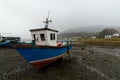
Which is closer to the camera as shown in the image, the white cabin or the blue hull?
the blue hull

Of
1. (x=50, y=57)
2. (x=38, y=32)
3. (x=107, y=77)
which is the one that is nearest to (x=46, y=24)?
(x=38, y=32)

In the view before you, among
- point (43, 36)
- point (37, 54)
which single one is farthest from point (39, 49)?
point (43, 36)

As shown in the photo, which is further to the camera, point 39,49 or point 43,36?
point 43,36

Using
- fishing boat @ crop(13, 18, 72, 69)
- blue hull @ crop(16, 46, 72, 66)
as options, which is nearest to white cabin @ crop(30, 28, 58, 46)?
fishing boat @ crop(13, 18, 72, 69)

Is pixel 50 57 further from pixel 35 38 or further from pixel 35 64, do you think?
pixel 35 38

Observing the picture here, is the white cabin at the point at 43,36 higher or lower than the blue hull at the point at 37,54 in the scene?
higher

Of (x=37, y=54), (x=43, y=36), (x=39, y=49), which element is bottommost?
(x=37, y=54)

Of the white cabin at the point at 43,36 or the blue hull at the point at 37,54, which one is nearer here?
the blue hull at the point at 37,54

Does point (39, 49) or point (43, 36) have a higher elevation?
point (43, 36)

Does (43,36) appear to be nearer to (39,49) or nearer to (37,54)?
(39,49)

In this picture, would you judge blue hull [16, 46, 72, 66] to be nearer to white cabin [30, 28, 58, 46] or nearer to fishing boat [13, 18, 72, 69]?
fishing boat [13, 18, 72, 69]

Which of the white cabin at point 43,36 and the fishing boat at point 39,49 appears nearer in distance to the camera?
the fishing boat at point 39,49

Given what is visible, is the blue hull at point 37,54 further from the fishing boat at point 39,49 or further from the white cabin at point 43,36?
the white cabin at point 43,36

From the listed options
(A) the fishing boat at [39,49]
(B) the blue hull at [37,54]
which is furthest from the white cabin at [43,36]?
(B) the blue hull at [37,54]
